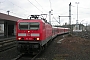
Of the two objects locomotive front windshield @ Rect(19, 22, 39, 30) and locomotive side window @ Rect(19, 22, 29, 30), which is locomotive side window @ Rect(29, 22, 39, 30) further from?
locomotive side window @ Rect(19, 22, 29, 30)

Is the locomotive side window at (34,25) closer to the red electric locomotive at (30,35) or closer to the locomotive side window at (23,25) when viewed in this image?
the red electric locomotive at (30,35)

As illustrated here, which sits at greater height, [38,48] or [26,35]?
[26,35]

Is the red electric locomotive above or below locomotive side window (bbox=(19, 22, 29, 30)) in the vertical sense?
below

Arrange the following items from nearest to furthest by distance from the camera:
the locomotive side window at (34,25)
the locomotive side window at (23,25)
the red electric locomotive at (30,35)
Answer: the red electric locomotive at (30,35) → the locomotive side window at (34,25) → the locomotive side window at (23,25)

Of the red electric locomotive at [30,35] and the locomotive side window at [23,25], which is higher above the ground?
the locomotive side window at [23,25]

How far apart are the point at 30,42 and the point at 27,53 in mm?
1412

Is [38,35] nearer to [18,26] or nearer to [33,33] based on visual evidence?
[33,33]

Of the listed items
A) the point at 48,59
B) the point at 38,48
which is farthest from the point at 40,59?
the point at 38,48

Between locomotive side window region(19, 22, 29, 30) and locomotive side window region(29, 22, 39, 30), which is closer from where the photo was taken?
locomotive side window region(29, 22, 39, 30)

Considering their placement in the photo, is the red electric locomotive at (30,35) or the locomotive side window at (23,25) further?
the locomotive side window at (23,25)

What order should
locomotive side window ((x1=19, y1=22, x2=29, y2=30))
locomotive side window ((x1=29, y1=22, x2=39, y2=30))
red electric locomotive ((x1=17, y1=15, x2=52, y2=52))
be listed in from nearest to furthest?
red electric locomotive ((x1=17, y1=15, x2=52, y2=52)), locomotive side window ((x1=29, y1=22, x2=39, y2=30)), locomotive side window ((x1=19, y1=22, x2=29, y2=30))

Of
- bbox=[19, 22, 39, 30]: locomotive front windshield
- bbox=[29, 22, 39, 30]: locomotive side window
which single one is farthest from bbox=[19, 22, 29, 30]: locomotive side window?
bbox=[29, 22, 39, 30]: locomotive side window

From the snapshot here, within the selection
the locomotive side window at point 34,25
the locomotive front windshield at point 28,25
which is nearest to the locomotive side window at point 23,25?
the locomotive front windshield at point 28,25

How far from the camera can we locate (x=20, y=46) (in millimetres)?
12617
